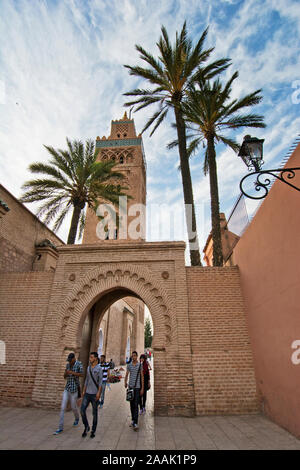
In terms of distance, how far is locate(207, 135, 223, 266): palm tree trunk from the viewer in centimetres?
888

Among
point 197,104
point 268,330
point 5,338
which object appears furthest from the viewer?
point 197,104

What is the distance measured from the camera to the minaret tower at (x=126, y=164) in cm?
2041

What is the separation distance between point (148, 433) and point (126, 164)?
21274 mm

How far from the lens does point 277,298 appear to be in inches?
198

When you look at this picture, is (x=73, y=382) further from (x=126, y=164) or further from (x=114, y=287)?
(x=126, y=164)

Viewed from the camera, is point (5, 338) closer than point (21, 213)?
Yes

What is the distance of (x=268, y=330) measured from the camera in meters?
5.43

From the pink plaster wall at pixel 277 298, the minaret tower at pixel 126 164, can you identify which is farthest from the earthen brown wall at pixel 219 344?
the minaret tower at pixel 126 164

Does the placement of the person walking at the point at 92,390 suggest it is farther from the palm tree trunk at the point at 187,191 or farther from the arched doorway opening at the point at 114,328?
the palm tree trunk at the point at 187,191

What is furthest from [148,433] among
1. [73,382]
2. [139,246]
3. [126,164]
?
[126,164]

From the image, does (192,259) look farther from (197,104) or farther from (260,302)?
(197,104)
